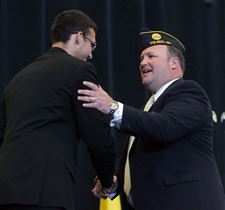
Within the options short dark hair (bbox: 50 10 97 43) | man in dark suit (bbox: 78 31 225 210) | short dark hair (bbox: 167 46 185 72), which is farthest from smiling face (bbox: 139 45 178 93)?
short dark hair (bbox: 50 10 97 43)

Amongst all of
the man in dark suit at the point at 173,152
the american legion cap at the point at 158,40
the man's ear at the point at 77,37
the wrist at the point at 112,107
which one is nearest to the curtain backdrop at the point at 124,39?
the american legion cap at the point at 158,40

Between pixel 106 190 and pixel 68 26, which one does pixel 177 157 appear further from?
pixel 68 26

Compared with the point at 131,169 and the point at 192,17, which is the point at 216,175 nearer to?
the point at 131,169

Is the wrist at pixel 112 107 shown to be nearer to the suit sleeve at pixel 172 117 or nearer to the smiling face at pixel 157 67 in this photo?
the suit sleeve at pixel 172 117

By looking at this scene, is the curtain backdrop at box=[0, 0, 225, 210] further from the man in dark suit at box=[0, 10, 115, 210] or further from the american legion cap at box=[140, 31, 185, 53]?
the man in dark suit at box=[0, 10, 115, 210]

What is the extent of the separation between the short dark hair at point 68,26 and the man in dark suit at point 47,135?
0.08 metres

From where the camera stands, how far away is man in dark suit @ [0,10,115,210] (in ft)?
5.65

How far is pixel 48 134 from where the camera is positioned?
176 centimetres

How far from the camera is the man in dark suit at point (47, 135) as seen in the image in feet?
5.65

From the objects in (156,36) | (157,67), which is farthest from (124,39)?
(157,67)

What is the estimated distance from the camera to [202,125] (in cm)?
206

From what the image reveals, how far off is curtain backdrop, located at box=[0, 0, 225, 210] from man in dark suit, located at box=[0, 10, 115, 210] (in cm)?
122

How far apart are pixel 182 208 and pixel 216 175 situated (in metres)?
0.20

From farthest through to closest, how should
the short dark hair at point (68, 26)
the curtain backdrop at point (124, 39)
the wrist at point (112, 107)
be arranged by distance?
the curtain backdrop at point (124, 39), the short dark hair at point (68, 26), the wrist at point (112, 107)
